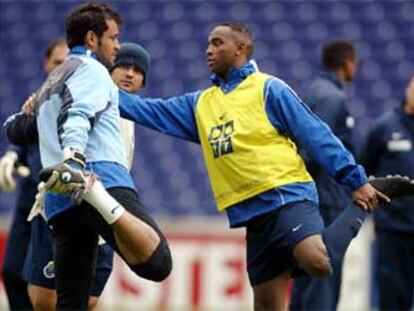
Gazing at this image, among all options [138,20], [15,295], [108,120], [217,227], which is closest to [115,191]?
[108,120]

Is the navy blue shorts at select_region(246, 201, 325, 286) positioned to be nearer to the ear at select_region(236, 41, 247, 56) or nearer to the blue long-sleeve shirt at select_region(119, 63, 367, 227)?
the blue long-sleeve shirt at select_region(119, 63, 367, 227)

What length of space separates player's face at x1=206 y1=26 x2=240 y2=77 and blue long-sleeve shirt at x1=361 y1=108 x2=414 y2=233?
2947 millimetres

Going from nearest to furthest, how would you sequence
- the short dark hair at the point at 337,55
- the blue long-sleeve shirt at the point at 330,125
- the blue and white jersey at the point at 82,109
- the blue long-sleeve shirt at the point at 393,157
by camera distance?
the blue and white jersey at the point at 82,109, the blue long-sleeve shirt at the point at 330,125, the short dark hair at the point at 337,55, the blue long-sleeve shirt at the point at 393,157

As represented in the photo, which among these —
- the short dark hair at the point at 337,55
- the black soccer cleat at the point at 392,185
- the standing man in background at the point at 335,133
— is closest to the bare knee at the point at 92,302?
the black soccer cleat at the point at 392,185

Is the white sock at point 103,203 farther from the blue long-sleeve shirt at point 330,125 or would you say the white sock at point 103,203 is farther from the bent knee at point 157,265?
the blue long-sleeve shirt at point 330,125

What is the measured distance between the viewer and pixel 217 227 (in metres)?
11.7

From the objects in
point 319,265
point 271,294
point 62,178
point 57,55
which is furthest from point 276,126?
point 57,55

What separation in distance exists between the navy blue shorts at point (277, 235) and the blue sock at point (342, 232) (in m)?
0.07

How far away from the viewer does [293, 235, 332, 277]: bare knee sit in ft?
21.6

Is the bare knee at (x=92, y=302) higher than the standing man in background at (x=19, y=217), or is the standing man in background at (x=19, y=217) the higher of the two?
the standing man in background at (x=19, y=217)

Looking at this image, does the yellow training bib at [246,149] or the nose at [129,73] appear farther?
the nose at [129,73]

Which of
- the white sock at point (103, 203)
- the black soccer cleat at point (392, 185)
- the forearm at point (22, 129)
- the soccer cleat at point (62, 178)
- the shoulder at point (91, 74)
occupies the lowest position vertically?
the black soccer cleat at point (392, 185)

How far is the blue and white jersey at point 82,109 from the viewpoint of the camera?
585 centimetres

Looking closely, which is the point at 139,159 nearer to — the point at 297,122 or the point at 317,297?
the point at 317,297
